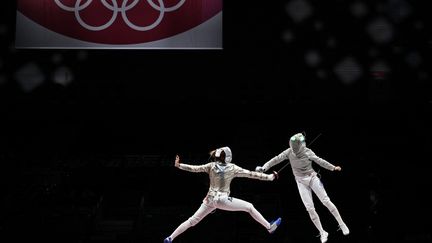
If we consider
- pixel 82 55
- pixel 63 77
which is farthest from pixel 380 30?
pixel 63 77

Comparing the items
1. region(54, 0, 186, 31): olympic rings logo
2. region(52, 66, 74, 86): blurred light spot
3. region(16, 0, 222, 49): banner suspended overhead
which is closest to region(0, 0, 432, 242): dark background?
region(52, 66, 74, 86): blurred light spot

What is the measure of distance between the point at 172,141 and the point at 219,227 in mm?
1814

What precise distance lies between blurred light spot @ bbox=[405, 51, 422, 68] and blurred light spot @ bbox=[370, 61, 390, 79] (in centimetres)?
40

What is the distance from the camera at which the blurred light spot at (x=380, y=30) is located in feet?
35.3

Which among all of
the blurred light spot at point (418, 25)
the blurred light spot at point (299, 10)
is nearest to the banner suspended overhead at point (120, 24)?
the blurred light spot at point (299, 10)

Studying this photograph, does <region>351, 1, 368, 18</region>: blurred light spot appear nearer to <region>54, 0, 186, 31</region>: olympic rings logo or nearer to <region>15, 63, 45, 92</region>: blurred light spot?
<region>54, 0, 186, 31</region>: olympic rings logo

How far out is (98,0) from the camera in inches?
427

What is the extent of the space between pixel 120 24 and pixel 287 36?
10.0 ft

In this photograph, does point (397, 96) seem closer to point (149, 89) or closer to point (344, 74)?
point (344, 74)

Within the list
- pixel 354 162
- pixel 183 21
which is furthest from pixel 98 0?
pixel 354 162

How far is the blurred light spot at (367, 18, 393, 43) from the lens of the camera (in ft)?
35.3

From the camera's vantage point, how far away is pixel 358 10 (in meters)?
10.8

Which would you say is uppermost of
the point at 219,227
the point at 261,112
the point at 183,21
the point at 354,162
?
the point at 183,21

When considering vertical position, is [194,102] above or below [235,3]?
below
